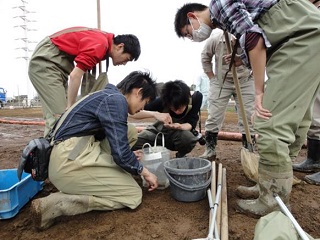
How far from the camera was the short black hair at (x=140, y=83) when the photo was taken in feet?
7.91

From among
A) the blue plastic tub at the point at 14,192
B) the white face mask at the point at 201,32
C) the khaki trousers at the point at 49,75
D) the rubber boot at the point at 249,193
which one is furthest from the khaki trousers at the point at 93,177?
the white face mask at the point at 201,32

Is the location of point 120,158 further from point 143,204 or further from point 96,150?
point 143,204

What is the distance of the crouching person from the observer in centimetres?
206

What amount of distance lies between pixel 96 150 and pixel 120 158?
26 cm

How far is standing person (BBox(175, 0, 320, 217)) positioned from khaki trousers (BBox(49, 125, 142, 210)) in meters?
1.08

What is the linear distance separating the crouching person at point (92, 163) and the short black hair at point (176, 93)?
98 cm

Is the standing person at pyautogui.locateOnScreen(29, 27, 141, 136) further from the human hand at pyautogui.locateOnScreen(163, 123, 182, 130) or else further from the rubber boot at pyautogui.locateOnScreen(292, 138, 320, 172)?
the rubber boot at pyautogui.locateOnScreen(292, 138, 320, 172)

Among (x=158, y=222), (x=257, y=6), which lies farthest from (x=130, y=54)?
(x=158, y=222)

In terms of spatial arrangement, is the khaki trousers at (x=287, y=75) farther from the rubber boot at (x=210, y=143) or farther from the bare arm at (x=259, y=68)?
the rubber boot at (x=210, y=143)

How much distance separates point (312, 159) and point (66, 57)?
302cm

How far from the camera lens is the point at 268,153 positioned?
1831 millimetres

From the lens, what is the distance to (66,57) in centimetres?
305

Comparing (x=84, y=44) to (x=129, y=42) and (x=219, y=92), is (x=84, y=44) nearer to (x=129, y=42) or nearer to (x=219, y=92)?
(x=129, y=42)

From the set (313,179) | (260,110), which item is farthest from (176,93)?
(313,179)
